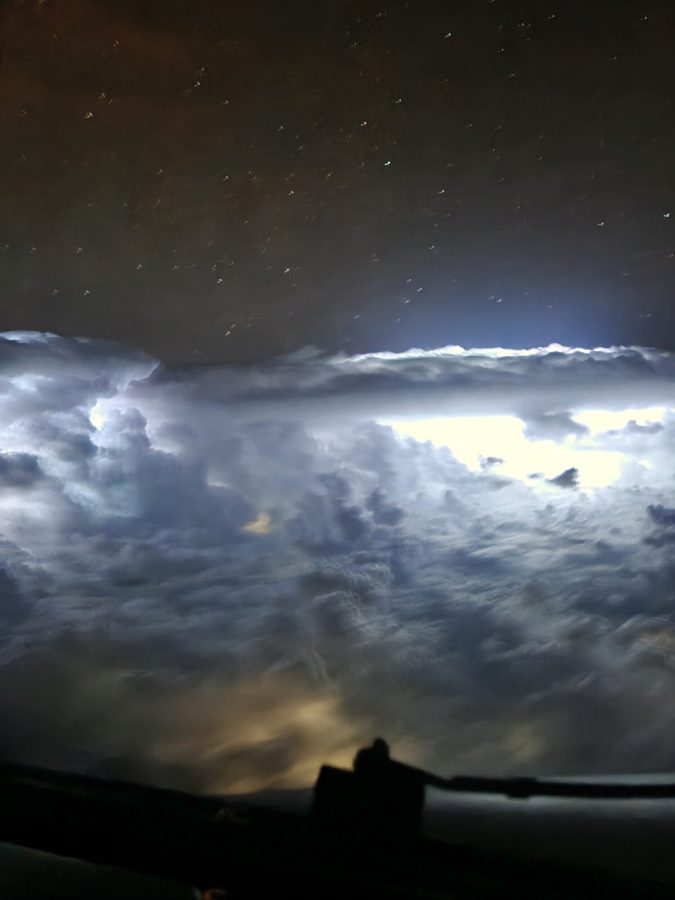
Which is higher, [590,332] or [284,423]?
[590,332]

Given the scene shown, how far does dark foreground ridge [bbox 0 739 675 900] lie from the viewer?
873 millimetres

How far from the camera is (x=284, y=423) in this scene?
2535 mm

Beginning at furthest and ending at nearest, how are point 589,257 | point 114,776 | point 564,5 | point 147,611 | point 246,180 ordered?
A: point 589,257 < point 246,180 < point 147,611 < point 564,5 < point 114,776

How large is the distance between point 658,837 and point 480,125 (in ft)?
4.80

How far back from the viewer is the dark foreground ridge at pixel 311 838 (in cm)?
87

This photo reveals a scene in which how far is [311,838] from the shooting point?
93 cm

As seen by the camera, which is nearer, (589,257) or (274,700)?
(274,700)

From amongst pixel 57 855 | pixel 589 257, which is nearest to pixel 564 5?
pixel 589 257

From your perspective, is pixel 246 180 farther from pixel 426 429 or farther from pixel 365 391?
pixel 426 429

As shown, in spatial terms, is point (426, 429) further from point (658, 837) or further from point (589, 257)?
point (658, 837)

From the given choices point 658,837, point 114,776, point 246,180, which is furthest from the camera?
point 246,180

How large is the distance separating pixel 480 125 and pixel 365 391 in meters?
1.05

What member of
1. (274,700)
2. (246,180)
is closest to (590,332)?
(246,180)

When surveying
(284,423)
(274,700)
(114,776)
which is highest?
(284,423)
